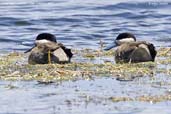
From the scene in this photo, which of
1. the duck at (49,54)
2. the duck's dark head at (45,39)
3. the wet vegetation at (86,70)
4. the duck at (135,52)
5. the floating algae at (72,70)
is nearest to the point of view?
the wet vegetation at (86,70)

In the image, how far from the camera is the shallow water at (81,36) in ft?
33.4

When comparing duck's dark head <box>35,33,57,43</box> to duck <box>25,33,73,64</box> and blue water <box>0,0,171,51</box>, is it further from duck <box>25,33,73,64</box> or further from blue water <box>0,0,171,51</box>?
blue water <box>0,0,171,51</box>

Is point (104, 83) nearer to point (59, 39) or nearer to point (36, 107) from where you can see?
point (36, 107)

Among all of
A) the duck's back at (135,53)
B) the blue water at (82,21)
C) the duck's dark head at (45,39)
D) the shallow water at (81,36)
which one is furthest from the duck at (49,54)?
the blue water at (82,21)

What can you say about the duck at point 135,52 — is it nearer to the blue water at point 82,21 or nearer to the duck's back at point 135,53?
the duck's back at point 135,53

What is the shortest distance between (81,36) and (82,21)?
9.99 feet

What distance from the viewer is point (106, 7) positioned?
26156 mm

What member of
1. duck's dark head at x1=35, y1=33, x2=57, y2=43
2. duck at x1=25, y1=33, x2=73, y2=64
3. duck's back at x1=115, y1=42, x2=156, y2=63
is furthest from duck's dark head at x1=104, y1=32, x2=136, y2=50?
duck at x1=25, y1=33, x2=73, y2=64

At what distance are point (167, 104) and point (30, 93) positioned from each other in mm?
2103

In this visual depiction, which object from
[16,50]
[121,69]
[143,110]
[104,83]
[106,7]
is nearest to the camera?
[143,110]

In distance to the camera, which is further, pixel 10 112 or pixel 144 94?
pixel 144 94

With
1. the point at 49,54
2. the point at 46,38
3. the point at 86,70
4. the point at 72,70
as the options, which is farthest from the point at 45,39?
the point at 86,70

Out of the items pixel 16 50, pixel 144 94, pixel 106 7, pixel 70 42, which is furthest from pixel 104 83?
pixel 106 7

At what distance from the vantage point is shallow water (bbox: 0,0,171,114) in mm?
10188
